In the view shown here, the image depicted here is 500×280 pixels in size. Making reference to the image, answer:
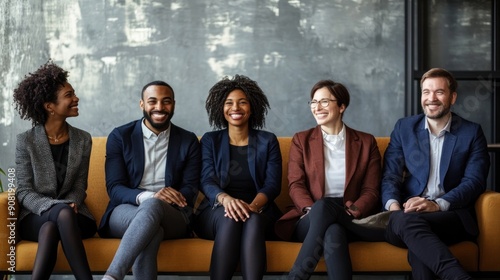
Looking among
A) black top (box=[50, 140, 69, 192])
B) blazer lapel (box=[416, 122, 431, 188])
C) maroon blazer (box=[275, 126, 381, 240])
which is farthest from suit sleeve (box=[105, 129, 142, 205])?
blazer lapel (box=[416, 122, 431, 188])

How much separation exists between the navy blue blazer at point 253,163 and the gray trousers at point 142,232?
29 cm

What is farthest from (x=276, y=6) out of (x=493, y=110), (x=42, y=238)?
(x=42, y=238)

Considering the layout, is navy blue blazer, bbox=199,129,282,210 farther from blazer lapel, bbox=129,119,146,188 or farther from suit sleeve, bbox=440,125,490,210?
suit sleeve, bbox=440,125,490,210

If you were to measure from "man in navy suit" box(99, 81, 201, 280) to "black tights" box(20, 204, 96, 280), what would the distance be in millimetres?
255

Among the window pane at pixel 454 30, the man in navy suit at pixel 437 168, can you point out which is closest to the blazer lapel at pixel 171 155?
the man in navy suit at pixel 437 168

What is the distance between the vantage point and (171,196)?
138 inches

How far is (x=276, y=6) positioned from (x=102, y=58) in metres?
1.19

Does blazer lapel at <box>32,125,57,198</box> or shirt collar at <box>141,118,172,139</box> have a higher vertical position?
shirt collar at <box>141,118,172,139</box>

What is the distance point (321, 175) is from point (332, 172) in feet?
0.25

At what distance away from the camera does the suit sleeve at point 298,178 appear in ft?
11.7

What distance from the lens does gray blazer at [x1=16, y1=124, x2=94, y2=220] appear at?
3.51 m

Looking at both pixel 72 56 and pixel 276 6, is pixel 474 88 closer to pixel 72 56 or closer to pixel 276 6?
pixel 276 6

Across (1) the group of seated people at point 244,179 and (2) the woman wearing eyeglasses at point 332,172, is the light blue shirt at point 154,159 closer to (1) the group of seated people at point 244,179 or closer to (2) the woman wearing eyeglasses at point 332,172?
(1) the group of seated people at point 244,179

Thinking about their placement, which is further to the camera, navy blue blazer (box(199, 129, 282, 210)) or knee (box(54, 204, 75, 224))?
navy blue blazer (box(199, 129, 282, 210))
